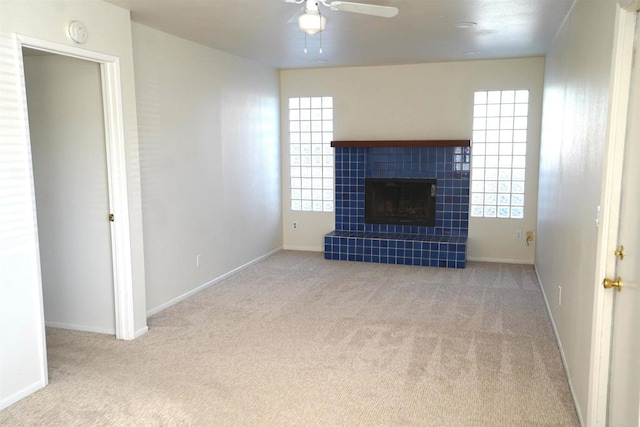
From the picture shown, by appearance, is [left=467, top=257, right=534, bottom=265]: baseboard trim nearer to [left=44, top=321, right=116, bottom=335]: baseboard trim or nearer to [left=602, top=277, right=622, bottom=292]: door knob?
[left=602, top=277, right=622, bottom=292]: door knob

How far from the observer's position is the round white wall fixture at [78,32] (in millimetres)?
3062

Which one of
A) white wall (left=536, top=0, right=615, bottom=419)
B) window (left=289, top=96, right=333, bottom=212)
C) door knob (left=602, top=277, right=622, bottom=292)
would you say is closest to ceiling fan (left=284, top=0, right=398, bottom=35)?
white wall (left=536, top=0, right=615, bottom=419)

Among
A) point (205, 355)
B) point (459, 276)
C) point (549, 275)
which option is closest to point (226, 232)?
point (205, 355)

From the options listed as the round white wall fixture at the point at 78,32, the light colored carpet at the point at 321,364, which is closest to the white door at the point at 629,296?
the light colored carpet at the point at 321,364

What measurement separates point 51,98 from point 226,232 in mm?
2224

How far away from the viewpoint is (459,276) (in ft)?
17.9

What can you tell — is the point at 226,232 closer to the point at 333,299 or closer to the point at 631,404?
the point at 333,299

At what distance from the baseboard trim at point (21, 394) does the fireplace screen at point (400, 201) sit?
439 cm

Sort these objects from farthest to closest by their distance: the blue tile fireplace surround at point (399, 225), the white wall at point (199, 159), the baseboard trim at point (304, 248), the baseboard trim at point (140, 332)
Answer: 1. the baseboard trim at point (304, 248)
2. the blue tile fireplace surround at point (399, 225)
3. the white wall at point (199, 159)
4. the baseboard trim at point (140, 332)

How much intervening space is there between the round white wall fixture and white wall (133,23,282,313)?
81 cm

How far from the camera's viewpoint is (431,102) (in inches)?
242

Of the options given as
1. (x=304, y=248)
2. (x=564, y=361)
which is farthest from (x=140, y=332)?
(x=304, y=248)

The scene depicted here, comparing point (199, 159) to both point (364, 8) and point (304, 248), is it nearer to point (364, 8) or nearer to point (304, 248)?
point (304, 248)

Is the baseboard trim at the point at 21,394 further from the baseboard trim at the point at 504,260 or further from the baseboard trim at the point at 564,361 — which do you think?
the baseboard trim at the point at 504,260
